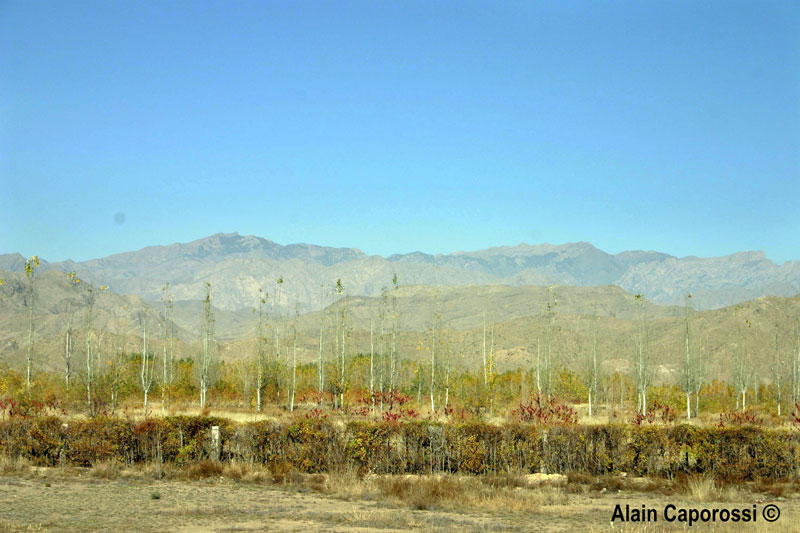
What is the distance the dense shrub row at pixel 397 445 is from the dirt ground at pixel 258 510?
1821 millimetres

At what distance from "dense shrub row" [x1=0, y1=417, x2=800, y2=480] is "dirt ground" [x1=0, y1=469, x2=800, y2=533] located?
1.82 metres

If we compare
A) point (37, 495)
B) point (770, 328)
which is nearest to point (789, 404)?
point (37, 495)

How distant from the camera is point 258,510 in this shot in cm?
1516

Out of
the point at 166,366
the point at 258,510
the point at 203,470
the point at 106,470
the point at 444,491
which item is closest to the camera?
the point at 258,510

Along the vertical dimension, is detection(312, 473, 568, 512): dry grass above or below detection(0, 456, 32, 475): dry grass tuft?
below

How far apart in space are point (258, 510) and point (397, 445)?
6.48 meters

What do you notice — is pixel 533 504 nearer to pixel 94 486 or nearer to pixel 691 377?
pixel 94 486

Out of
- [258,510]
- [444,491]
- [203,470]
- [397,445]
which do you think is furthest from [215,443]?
[444,491]

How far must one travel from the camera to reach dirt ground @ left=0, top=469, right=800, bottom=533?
524 inches

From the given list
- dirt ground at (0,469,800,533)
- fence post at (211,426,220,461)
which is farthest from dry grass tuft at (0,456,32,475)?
fence post at (211,426,220,461)

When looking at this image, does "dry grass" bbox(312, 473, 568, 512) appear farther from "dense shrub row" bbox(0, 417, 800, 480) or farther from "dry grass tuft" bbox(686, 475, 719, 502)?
"dry grass tuft" bbox(686, 475, 719, 502)

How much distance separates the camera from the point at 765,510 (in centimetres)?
1510

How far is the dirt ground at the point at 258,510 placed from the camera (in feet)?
43.7

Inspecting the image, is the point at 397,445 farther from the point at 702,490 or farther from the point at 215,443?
the point at 702,490
